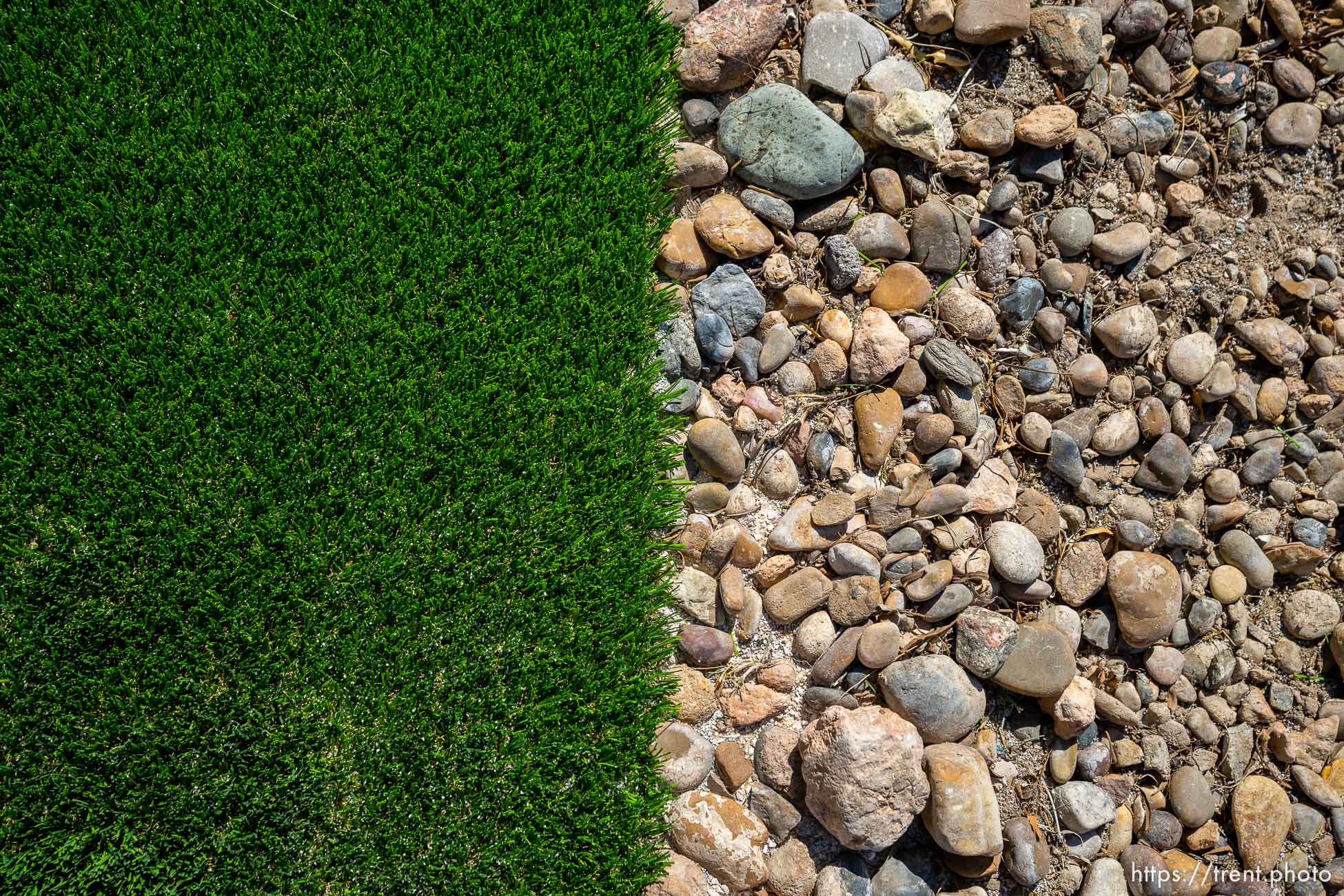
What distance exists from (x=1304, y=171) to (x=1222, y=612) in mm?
1906

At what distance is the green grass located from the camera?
7.41 ft

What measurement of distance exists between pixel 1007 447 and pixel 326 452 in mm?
2407

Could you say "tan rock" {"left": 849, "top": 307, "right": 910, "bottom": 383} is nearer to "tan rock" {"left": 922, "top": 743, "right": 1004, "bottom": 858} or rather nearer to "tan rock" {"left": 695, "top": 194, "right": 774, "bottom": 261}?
"tan rock" {"left": 695, "top": 194, "right": 774, "bottom": 261}

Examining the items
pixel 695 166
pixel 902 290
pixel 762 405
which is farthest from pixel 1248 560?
pixel 695 166

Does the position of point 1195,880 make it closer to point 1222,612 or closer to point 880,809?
point 1222,612

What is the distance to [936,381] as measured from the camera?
2.98 metres

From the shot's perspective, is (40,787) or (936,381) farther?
(936,381)

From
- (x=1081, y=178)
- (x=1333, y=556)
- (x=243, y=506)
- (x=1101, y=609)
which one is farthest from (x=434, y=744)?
(x=1333, y=556)

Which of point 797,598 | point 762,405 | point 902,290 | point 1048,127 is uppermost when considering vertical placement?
point 1048,127

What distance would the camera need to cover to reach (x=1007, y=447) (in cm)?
304

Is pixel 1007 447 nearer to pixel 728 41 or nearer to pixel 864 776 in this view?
pixel 864 776

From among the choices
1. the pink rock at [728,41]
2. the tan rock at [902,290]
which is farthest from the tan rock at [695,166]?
the tan rock at [902,290]

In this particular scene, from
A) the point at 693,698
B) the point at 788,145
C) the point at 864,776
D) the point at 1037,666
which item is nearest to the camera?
the point at 864,776

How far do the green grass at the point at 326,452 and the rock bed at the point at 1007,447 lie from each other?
12.1 inches
